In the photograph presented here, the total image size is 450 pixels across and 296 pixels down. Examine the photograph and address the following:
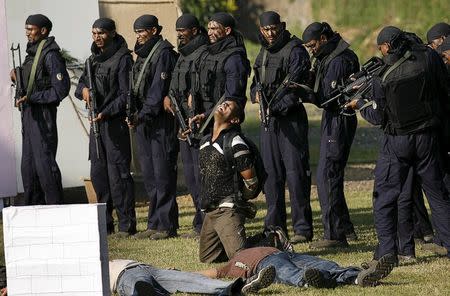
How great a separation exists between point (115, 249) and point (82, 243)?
5543 mm

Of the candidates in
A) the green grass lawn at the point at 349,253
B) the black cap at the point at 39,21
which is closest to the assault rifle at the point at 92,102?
the black cap at the point at 39,21

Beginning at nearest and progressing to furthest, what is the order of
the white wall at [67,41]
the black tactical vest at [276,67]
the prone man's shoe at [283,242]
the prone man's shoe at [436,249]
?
1. the prone man's shoe at [283,242]
2. the prone man's shoe at [436,249]
3. the black tactical vest at [276,67]
4. the white wall at [67,41]

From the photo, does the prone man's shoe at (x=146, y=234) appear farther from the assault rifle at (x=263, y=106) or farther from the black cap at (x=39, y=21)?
the black cap at (x=39, y=21)

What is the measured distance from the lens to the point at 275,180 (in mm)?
14328

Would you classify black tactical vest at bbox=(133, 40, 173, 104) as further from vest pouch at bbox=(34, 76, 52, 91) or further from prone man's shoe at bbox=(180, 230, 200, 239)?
prone man's shoe at bbox=(180, 230, 200, 239)

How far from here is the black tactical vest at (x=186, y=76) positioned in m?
14.4

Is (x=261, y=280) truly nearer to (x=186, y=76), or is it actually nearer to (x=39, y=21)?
(x=186, y=76)

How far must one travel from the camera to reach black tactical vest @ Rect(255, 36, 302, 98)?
14.0 metres

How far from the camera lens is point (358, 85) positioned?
12844mm

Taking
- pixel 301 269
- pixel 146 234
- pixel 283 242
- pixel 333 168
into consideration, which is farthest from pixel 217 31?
pixel 301 269

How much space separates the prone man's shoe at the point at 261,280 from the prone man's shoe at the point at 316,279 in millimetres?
255

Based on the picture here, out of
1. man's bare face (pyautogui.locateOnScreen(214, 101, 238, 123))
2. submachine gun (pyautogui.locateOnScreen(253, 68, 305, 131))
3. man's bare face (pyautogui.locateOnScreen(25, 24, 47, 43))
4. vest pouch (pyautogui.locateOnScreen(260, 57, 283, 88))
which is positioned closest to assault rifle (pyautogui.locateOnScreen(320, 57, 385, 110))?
submachine gun (pyautogui.locateOnScreen(253, 68, 305, 131))

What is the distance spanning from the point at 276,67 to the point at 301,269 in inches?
138

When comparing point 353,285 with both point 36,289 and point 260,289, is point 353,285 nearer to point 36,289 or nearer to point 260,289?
point 260,289
